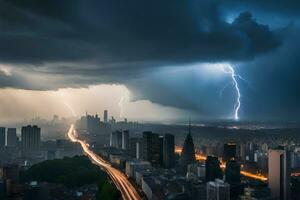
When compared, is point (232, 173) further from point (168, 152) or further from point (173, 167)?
point (168, 152)

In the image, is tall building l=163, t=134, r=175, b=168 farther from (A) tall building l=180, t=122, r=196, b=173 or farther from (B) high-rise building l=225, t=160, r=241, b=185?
(B) high-rise building l=225, t=160, r=241, b=185

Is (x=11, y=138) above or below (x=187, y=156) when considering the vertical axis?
above

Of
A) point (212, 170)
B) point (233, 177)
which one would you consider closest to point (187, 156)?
point (212, 170)

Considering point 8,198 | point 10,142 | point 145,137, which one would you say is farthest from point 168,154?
point 10,142

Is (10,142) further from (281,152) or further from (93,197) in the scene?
(281,152)

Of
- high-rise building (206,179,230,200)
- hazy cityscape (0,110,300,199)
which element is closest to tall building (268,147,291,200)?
hazy cityscape (0,110,300,199)
